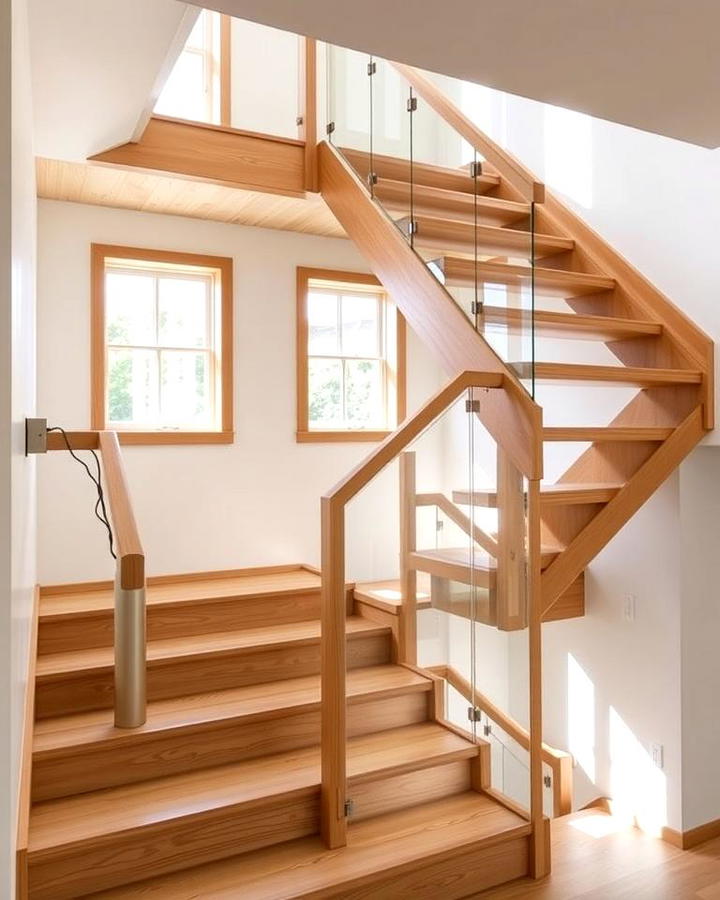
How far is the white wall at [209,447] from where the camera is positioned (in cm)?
438

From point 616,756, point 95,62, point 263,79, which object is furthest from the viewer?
point 263,79

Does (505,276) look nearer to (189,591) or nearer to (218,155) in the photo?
(218,155)

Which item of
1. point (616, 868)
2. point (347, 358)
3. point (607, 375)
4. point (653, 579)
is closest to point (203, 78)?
point (347, 358)

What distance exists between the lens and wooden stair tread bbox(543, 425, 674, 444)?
3111mm

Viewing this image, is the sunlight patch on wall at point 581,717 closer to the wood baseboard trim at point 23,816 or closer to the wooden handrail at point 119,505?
the wooden handrail at point 119,505

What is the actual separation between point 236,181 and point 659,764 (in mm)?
3410

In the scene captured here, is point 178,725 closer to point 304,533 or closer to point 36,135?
point 304,533

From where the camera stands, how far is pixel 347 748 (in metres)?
2.98

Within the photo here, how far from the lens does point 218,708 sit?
333 cm

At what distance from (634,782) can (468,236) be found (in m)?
2.62

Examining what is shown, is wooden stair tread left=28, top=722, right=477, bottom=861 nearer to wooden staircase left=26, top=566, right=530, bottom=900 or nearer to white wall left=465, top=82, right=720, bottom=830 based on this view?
wooden staircase left=26, top=566, right=530, bottom=900

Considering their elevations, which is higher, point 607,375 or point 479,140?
point 479,140

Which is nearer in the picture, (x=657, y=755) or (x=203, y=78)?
(x=657, y=755)

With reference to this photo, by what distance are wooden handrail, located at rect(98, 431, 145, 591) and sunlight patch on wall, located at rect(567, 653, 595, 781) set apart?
2.37 m
